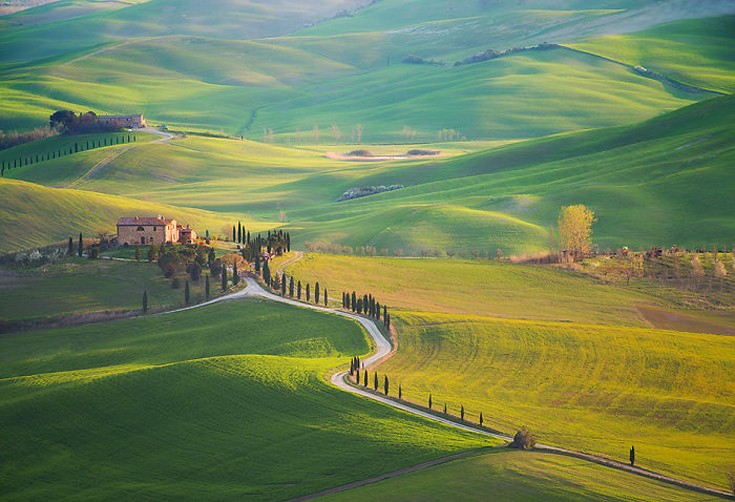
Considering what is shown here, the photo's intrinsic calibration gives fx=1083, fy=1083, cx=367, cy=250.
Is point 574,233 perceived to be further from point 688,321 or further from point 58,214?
point 58,214

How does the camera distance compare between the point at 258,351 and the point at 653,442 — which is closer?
the point at 653,442

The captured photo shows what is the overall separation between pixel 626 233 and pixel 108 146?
107m

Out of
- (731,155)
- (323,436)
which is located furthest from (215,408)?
(731,155)

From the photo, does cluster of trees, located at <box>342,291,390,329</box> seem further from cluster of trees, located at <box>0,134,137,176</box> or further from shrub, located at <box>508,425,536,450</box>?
cluster of trees, located at <box>0,134,137,176</box>

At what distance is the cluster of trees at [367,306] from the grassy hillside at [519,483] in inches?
1327

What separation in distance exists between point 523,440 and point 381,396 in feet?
42.0

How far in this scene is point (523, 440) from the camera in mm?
53969

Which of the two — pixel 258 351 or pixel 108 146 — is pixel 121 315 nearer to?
pixel 258 351

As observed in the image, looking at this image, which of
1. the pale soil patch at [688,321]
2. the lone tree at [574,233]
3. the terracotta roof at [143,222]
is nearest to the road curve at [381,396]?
the terracotta roof at [143,222]

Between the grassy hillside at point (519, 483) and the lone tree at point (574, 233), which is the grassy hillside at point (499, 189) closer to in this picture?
the lone tree at point (574, 233)

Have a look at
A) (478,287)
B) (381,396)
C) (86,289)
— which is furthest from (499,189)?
(381,396)

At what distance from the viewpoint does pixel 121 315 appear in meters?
91.7

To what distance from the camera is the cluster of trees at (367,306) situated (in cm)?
→ 8631

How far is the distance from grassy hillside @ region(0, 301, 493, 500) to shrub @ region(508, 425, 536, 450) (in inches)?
96.4
